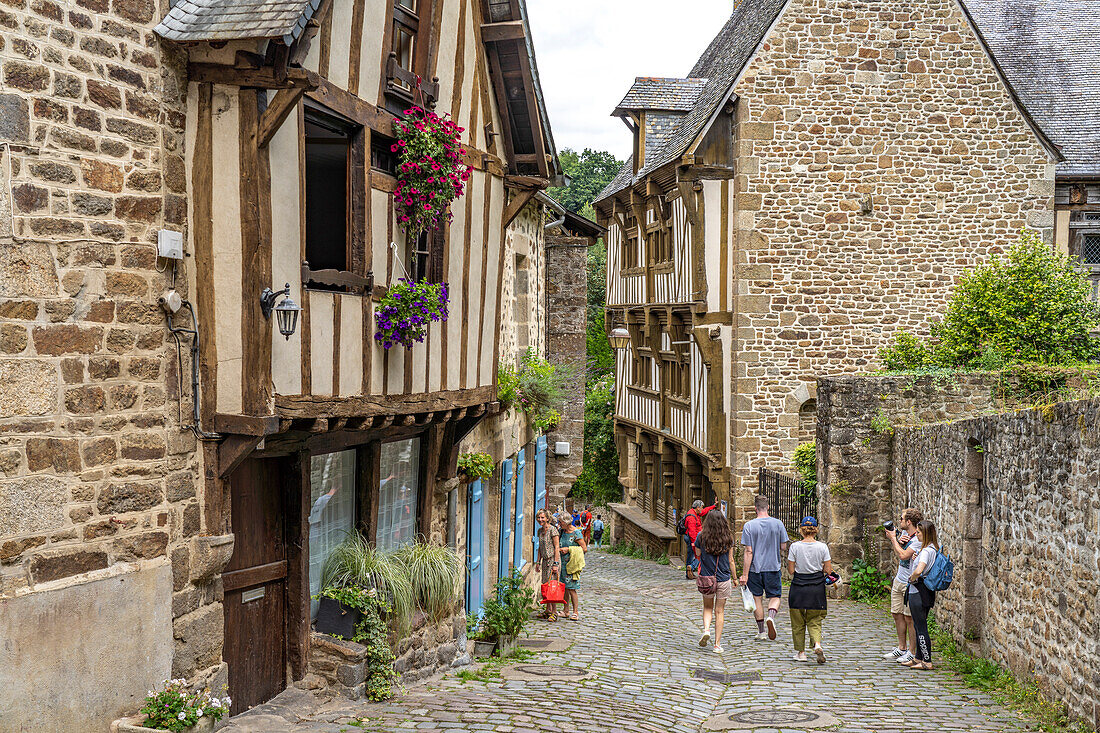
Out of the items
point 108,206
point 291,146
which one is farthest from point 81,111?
point 291,146

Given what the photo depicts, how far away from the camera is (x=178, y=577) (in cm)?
576

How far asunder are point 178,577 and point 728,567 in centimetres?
609

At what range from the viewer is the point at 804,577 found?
9.59 m

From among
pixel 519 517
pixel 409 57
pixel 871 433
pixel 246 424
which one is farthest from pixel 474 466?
pixel 871 433

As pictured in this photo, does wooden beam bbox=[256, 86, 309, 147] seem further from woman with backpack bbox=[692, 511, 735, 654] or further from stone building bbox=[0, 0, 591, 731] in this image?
woman with backpack bbox=[692, 511, 735, 654]

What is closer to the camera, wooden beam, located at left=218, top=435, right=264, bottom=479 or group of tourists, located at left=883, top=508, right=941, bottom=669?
wooden beam, located at left=218, top=435, right=264, bottom=479

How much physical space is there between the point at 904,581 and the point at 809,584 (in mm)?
850

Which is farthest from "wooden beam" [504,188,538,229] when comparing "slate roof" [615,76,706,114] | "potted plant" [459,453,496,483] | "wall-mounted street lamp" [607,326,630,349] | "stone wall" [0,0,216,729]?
"wall-mounted street lamp" [607,326,630,349]

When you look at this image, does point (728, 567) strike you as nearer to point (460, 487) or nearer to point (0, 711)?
point (460, 487)

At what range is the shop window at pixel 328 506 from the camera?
7.48 metres

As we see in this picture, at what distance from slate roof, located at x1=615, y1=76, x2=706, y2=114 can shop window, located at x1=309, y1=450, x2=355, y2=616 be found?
560 inches

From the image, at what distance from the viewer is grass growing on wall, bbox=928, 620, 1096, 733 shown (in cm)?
668

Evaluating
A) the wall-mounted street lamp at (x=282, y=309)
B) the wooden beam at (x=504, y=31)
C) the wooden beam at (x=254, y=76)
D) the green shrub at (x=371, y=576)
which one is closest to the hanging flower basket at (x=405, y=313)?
the wall-mounted street lamp at (x=282, y=309)

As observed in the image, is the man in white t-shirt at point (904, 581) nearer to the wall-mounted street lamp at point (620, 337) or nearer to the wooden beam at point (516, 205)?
the wooden beam at point (516, 205)
